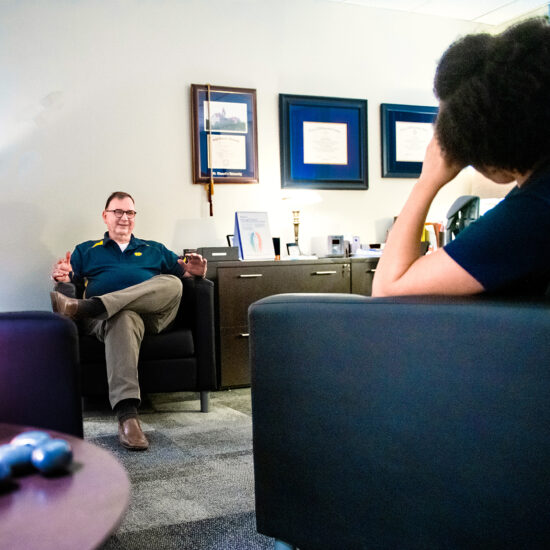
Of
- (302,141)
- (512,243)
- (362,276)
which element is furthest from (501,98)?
(302,141)

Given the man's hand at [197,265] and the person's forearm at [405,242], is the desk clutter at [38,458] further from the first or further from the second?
the man's hand at [197,265]

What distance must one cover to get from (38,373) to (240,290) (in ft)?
7.66

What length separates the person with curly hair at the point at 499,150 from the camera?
1.00m

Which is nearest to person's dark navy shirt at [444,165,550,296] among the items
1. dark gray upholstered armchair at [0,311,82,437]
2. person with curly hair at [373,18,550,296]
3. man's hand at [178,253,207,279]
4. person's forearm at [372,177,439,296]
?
person with curly hair at [373,18,550,296]

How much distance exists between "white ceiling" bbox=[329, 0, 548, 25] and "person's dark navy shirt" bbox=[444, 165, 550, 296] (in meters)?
3.83

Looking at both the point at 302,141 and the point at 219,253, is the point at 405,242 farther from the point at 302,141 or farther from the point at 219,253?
the point at 302,141

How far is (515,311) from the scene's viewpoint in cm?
90

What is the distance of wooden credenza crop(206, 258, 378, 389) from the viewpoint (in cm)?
357

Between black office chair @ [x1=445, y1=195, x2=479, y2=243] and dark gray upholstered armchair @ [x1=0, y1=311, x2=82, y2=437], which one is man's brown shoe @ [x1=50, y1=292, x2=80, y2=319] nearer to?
dark gray upholstered armchair @ [x1=0, y1=311, x2=82, y2=437]

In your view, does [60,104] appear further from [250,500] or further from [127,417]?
[250,500]


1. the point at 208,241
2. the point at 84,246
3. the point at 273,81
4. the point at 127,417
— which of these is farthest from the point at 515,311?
the point at 273,81

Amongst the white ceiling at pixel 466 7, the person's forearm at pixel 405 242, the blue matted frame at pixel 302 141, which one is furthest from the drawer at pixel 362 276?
the person's forearm at pixel 405 242

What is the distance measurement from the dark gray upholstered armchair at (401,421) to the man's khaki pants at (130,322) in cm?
159

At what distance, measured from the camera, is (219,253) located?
3.62m
